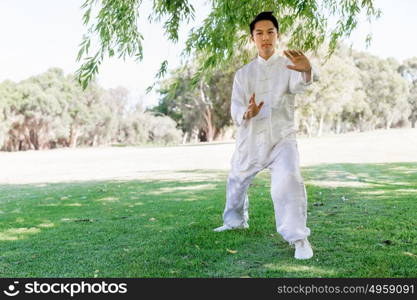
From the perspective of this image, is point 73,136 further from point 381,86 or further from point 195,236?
point 195,236

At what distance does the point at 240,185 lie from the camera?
5.34m

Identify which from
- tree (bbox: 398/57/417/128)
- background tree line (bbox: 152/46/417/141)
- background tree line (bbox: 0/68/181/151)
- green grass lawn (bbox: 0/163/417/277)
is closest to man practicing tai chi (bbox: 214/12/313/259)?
green grass lawn (bbox: 0/163/417/277)

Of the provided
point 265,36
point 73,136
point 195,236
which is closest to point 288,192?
point 195,236

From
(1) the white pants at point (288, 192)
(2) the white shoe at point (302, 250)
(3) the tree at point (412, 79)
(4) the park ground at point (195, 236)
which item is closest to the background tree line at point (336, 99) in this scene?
(3) the tree at point (412, 79)

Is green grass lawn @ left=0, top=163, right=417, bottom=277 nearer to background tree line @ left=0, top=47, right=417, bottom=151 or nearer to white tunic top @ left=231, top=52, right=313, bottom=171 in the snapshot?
white tunic top @ left=231, top=52, right=313, bottom=171

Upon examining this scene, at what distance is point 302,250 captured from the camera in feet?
14.3

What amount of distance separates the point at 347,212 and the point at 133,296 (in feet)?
13.9

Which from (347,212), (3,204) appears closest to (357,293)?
(347,212)

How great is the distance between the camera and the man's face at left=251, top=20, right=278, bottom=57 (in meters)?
4.81

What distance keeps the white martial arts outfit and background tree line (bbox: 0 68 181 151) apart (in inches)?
1934

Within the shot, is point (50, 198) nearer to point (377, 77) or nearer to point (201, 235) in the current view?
point (201, 235)

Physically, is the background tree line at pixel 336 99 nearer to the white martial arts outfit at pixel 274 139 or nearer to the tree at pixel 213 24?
the tree at pixel 213 24

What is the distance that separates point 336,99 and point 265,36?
3634cm

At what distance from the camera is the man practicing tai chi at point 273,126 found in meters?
4.52
